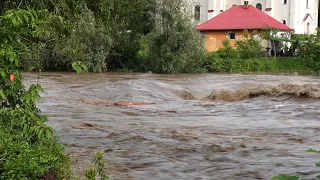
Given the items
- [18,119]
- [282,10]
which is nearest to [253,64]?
Answer: [282,10]

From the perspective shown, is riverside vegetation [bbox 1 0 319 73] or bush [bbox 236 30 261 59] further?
bush [bbox 236 30 261 59]

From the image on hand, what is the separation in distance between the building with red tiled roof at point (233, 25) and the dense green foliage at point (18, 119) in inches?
2133

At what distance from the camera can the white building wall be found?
66.5 m

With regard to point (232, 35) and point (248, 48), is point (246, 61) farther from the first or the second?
point (232, 35)

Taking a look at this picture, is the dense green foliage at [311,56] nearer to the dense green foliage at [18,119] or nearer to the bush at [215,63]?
the bush at [215,63]

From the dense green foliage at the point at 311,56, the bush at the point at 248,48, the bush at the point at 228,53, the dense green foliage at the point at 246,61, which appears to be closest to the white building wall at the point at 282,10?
the bush at the point at 248,48

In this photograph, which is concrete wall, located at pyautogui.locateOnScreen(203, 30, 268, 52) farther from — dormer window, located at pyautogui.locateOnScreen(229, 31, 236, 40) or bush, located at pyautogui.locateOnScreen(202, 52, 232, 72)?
bush, located at pyautogui.locateOnScreen(202, 52, 232, 72)

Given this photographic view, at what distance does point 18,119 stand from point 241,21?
186ft

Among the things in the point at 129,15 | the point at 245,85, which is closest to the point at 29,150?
the point at 245,85

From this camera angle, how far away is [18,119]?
5527mm

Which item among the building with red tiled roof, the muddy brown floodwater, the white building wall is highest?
the white building wall

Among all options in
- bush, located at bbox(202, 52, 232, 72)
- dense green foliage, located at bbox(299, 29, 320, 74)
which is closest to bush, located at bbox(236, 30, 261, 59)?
bush, located at bbox(202, 52, 232, 72)

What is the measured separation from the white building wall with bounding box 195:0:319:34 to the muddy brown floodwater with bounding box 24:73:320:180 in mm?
46472

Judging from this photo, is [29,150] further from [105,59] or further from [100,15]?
[105,59]
